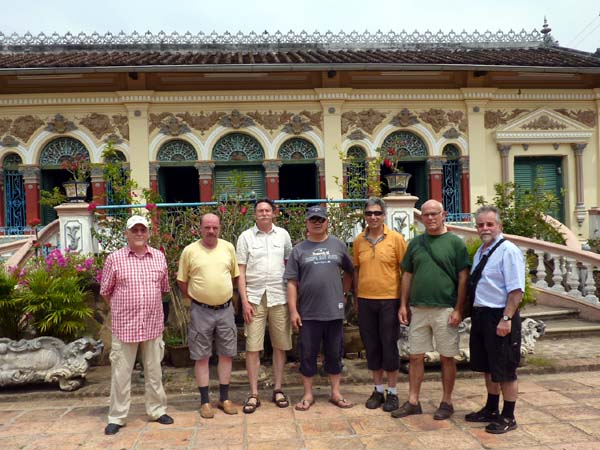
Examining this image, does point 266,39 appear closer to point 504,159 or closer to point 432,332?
point 504,159

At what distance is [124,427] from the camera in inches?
163

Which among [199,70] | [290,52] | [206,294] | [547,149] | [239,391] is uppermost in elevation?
[290,52]

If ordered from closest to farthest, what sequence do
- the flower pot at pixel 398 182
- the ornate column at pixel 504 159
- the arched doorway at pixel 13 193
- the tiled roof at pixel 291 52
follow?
the flower pot at pixel 398 182 → the tiled roof at pixel 291 52 → the arched doorway at pixel 13 193 → the ornate column at pixel 504 159

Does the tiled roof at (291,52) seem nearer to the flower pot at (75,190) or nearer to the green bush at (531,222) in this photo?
the green bush at (531,222)

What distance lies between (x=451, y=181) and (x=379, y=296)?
9140mm

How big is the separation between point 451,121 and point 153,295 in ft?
33.3

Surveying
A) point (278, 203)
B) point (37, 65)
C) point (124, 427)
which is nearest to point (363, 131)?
point (278, 203)

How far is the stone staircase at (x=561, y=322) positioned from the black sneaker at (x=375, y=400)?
3613 millimetres

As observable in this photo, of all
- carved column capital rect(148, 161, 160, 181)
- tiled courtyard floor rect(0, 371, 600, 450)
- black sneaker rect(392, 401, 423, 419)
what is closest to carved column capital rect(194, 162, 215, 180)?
carved column capital rect(148, 161, 160, 181)

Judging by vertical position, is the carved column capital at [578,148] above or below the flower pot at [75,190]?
above

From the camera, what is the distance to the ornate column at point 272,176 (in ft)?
39.3

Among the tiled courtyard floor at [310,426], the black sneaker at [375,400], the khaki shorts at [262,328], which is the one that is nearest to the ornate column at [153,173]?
the tiled courtyard floor at [310,426]

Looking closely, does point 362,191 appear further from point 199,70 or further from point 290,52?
point 290,52

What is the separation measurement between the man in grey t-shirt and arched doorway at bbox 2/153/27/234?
9726mm
